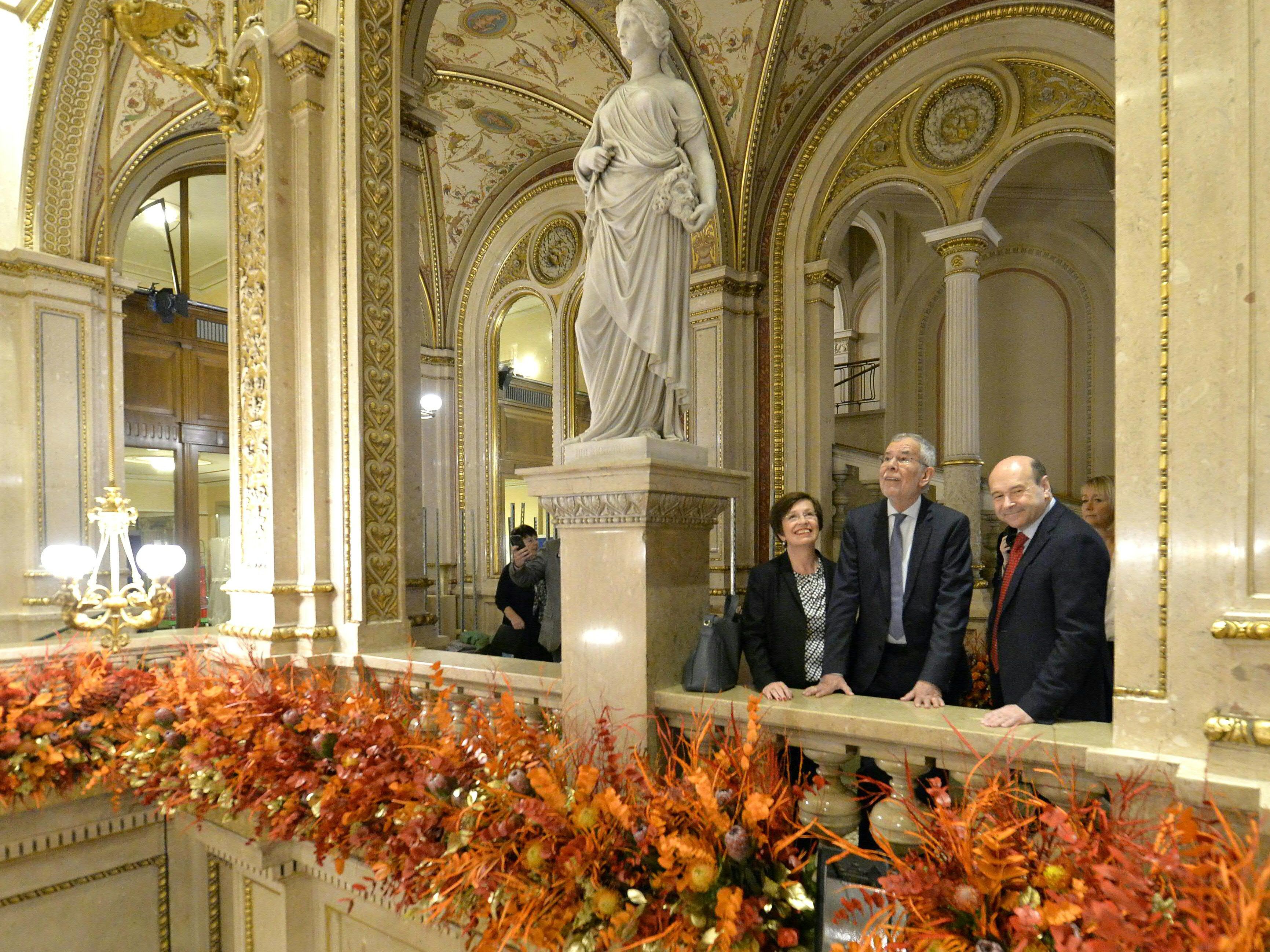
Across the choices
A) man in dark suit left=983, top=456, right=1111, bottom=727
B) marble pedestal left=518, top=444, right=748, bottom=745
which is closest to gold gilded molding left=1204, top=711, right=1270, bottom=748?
man in dark suit left=983, top=456, right=1111, bottom=727

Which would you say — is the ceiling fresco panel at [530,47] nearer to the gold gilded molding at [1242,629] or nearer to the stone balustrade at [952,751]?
the stone balustrade at [952,751]

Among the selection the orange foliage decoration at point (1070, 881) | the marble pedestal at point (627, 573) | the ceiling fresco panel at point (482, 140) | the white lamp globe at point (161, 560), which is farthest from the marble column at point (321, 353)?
the ceiling fresco panel at point (482, 140)

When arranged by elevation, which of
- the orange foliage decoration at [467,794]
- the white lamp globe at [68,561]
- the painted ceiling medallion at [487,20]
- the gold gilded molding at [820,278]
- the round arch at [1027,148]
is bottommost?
the orange foliage decoration at [467,794]

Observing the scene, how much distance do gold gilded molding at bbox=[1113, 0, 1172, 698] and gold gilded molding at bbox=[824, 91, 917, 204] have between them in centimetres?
631

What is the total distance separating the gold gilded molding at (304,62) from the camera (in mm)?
4352

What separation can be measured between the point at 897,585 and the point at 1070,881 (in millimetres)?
1127

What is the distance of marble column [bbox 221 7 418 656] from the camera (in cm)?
425

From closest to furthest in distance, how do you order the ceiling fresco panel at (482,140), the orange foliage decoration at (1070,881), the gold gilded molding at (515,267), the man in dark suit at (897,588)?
the orange foliage decoration at (1070,881)
the man in dark suit at (897,588)
the ceiling fresco panel at (482,140)
the gold gilded molding at (515,267)

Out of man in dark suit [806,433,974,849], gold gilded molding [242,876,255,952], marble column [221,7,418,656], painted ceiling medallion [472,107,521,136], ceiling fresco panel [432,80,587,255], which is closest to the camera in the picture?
man in dark suit [806,433,974,849]

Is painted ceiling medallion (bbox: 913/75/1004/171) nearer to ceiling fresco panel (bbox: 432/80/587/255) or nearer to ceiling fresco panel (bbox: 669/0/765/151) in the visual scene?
ceiling fresco panel (bbox: 669/0/765/151)

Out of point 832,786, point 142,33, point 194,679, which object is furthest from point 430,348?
point 832,786

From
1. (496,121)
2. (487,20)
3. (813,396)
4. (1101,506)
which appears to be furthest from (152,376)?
(1101,506)

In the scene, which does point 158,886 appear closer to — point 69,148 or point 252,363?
point 252,363

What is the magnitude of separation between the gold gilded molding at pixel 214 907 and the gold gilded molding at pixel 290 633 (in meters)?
1.04
